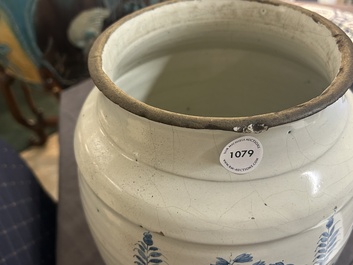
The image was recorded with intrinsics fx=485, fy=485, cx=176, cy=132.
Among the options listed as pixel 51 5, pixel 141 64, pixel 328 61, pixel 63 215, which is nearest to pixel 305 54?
pixel 328 61

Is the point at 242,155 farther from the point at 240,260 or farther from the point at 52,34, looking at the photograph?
the point at 52,34

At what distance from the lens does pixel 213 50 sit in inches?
22.8

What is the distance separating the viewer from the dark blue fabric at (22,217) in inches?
21.1

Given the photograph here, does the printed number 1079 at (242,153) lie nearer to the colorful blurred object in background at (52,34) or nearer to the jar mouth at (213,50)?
the jar mouth at (213,50)

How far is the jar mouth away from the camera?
13.5 inches

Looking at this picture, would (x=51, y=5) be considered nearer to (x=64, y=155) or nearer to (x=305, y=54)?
(x=64, y=155)

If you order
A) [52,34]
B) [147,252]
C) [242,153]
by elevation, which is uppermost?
[242,153]

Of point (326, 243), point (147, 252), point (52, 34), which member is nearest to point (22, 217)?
point (147, 252)

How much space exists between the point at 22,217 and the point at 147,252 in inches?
9.4

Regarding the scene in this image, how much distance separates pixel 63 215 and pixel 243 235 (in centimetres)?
34

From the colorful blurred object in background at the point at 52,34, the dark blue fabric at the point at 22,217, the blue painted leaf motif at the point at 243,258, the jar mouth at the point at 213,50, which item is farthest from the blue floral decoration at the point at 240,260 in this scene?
the colorful blurred object in background at the point at 52,34

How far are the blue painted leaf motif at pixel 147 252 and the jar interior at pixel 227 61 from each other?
16 centimetres

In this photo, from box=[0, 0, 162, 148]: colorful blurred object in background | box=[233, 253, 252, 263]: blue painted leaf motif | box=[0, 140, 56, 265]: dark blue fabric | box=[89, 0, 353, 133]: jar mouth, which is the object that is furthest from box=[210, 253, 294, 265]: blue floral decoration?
box=[0, 0, 162, 148]: colorful blurred object in background

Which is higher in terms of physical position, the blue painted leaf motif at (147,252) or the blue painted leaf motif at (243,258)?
the blue painted leaf motif at (243,258)
